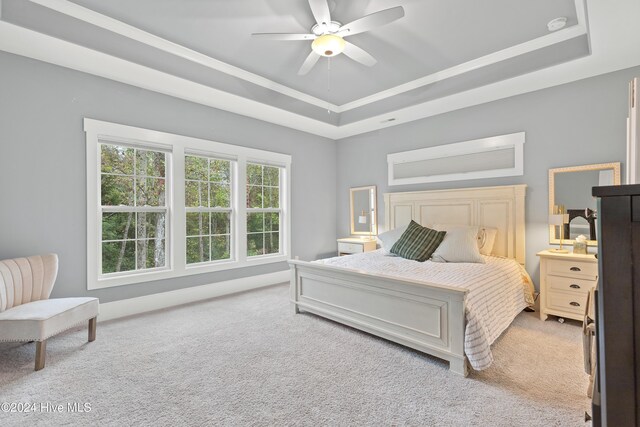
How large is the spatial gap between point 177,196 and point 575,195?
465 cm

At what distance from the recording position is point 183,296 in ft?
13.0

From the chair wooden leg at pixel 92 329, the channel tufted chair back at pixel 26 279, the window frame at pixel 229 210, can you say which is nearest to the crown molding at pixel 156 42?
the window frame at pixel 229 210

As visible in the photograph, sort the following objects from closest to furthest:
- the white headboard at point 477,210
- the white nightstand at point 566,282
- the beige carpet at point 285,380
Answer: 1. the beige carpet at point 285,380
2. the white nightstand at point 566,282
3. the white headboard at point 477,210

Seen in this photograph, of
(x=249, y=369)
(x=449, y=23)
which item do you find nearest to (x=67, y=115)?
(x=249, y=369)

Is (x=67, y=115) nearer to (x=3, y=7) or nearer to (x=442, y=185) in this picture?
(x=3, y=7)

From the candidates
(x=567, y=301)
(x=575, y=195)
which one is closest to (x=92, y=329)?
(x=567, y=301)

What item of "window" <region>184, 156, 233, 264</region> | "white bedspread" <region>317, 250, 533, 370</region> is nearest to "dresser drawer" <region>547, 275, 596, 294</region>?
"white bedspread" <region>317, 250, 533, 370</region>

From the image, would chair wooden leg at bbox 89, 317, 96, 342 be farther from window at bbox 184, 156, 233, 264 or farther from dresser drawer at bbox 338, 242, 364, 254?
dresser drawer at bbox 338, 242, 364, 254

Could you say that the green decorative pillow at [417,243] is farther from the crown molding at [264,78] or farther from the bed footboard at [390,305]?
the crown molding at [264,78]

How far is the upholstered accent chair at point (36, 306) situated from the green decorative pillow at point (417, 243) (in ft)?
10.6

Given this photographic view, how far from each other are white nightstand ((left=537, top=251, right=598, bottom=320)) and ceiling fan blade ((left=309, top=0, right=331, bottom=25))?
3127mm

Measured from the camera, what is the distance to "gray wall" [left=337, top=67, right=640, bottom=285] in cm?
324

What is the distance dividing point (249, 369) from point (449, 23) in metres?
3.42

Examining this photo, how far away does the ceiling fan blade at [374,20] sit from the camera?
7.38 feet
